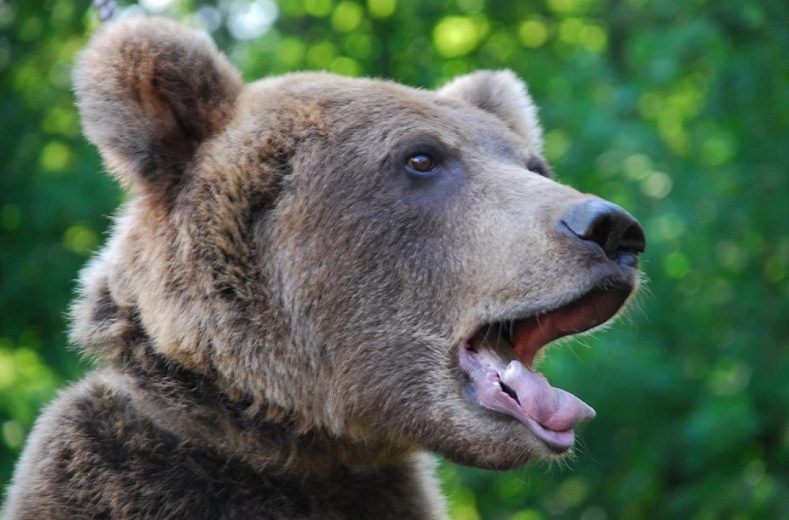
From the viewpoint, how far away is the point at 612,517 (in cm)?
1138

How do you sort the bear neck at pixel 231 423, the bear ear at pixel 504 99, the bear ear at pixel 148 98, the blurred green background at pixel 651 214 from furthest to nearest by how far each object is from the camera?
the blurred green background at pixel 651 214, the bear ear at pixel 504 99, the bear ear at pixel 148 98, the bear neck at pixel 231 423

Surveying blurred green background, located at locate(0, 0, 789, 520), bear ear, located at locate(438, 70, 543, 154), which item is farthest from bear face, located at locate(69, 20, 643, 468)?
blurred green background, located at locate(0, 0, 789, 520)

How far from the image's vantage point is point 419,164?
4.05 meters

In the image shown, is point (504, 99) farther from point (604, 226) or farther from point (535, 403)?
point (535, 403)

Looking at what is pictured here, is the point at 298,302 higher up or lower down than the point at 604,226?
lower down

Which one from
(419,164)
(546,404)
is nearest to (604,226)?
(546,404)

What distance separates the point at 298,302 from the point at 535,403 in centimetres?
90

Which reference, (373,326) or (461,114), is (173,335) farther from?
(461,114)

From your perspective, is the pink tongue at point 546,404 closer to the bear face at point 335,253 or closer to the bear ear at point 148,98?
the bear face at point 335,253

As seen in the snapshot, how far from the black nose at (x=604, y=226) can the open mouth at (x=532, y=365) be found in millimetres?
143

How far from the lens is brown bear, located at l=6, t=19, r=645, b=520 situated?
3.72 metres

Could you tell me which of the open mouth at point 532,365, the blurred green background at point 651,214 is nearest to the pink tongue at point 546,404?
the open mouth at point 532,365

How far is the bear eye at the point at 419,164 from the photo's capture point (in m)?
4.04

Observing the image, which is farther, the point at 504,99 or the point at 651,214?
the point at 651,214
